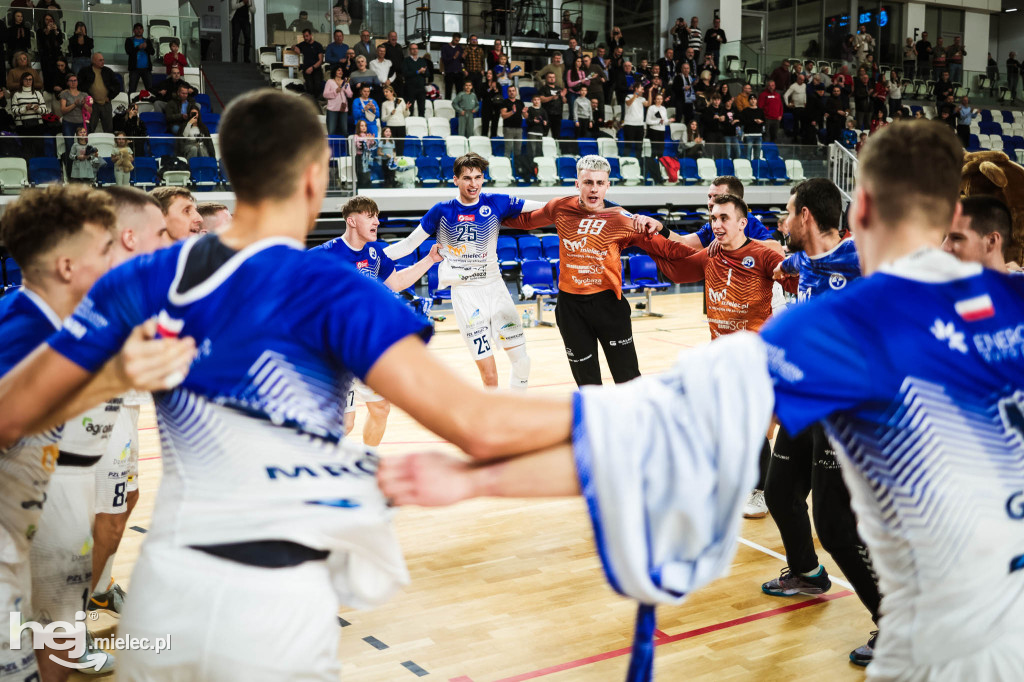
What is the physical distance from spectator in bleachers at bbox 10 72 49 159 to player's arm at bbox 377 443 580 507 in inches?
599

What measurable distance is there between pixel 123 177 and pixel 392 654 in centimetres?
1148

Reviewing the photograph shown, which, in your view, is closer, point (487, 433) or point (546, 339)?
point (487, 433)

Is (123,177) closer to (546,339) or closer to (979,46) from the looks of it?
(546,339)

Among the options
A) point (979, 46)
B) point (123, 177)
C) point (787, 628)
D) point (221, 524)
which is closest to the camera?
point (221, 524)

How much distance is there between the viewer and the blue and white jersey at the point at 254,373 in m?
1.79

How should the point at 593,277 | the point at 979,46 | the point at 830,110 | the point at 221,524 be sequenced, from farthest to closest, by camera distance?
the point at 979,46, the point at 830,110, the point at 593,277, the point at 221,524

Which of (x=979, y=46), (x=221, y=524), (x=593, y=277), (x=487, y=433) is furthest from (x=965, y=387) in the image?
(x=979, y=46)

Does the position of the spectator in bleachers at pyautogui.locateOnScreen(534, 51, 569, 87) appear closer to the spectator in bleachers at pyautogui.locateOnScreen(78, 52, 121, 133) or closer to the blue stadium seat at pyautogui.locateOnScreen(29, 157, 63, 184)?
the spectator in bleachers at pyautogui.locateOnScreen(78, 52, 121, 133)

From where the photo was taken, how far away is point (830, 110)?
22.2 meters

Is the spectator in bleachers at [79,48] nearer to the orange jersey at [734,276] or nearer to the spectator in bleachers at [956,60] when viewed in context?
the orange jersey at [734,276]

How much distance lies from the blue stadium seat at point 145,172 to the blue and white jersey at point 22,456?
1186 centimetres

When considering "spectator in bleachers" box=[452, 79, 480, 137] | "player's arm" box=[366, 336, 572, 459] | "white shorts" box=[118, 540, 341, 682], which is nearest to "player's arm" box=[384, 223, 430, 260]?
"white shorts" box=[118, 540, 341, 682]

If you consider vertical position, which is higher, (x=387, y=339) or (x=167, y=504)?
(x=387, y=339)

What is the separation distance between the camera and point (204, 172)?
→ 46.2 ft
